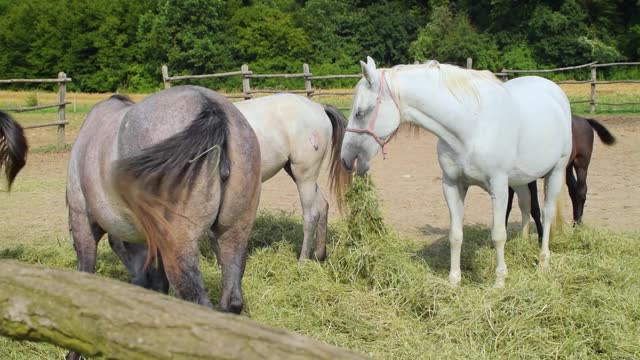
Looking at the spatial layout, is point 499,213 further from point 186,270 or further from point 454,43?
point 454,43

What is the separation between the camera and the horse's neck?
4414 mm

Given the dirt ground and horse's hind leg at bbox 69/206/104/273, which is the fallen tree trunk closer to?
horse's hind leg at bbox 69/206/104/273

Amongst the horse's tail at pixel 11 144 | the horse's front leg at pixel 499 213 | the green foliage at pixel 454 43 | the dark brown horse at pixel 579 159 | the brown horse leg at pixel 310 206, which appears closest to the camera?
the horse's front leg at pixel 499 213

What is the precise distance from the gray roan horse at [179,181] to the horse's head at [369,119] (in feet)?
4.21

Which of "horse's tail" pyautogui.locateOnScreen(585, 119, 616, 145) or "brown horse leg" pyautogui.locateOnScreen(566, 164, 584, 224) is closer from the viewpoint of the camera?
"brown horse leg" pyautogui.locateOnScreen(566, 164, 584, 224)

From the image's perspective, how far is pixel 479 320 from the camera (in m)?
3.91

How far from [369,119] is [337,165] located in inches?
58.8

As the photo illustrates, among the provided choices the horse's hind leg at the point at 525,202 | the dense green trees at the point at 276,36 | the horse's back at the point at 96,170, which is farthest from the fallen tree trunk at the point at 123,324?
the dense green trees at the point at 276,36

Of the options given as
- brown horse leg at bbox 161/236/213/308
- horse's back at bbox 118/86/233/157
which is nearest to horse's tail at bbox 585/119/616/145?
horse's back at bbox 118/86/233/157

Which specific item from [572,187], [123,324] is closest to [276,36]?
[572,187]

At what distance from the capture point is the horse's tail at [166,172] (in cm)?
295

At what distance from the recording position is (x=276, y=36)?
3962 centimetres

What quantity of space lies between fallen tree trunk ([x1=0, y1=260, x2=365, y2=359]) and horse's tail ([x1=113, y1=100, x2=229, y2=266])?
1184 mm

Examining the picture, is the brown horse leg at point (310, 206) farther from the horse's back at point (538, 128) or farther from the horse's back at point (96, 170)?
the horse's back at point (96, 170)
